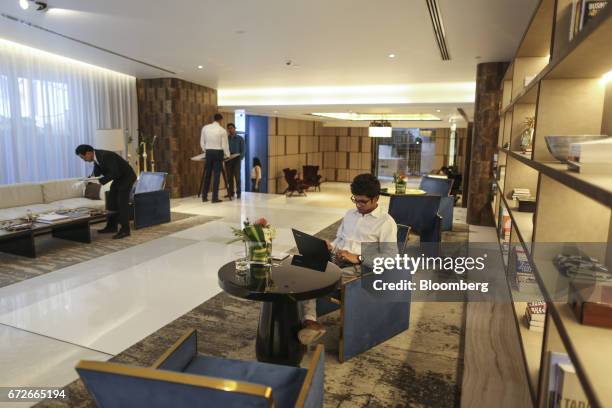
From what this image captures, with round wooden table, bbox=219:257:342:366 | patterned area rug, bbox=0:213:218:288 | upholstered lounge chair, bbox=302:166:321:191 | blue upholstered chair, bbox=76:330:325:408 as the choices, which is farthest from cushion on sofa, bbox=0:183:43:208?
upholstered lounge chair, bbox=302:166:321:191

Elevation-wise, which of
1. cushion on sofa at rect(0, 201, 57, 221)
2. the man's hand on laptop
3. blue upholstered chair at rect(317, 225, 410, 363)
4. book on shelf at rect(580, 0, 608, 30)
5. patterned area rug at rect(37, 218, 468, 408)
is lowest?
patterned area rug at rect(37, 218, 468, 408)

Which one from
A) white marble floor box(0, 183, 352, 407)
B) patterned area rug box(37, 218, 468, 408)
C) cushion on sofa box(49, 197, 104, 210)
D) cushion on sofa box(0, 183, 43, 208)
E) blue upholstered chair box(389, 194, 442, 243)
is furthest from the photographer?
cushion on sofa box(49, 197, 104, 210)

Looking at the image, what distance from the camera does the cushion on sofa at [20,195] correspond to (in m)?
6.06

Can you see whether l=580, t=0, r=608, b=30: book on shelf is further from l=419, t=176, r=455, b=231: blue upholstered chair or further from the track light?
l=419, t=176, r=455, b=231: blue upholstered chair

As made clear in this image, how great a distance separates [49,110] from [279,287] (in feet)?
23.9

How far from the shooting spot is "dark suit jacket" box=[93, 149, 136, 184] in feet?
19.4

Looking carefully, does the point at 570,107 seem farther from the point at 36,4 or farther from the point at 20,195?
the point at 20,195

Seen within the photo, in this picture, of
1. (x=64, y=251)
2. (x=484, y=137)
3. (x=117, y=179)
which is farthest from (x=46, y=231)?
(x=484, y=137)

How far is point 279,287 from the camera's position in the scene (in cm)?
242

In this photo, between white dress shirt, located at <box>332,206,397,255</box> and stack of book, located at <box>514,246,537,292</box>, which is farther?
white dress shirt, located at <box>332,206,397,255</box>

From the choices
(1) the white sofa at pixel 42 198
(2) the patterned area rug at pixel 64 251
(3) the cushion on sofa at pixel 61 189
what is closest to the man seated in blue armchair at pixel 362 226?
(2) the patterned area rug at pixel 64 251

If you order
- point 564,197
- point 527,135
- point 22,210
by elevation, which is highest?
point 527,135

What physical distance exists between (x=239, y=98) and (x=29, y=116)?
5127 mm

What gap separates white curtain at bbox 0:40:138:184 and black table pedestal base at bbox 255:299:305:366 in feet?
21.4
